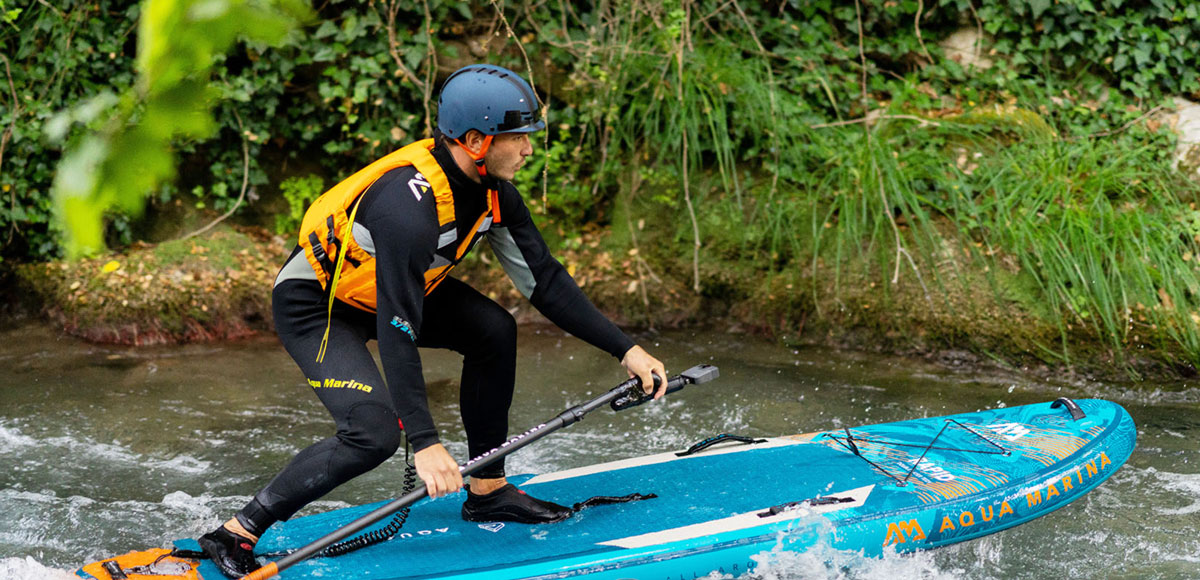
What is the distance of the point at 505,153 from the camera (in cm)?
255

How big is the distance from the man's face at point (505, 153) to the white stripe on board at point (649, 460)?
1139 millimetres

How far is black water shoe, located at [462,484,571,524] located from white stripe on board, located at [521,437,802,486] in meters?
0.25

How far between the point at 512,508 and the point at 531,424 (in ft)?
4.97

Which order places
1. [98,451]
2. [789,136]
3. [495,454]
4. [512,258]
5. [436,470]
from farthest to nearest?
[789,136], [98,451], [512,258], [495,454], [436,470]

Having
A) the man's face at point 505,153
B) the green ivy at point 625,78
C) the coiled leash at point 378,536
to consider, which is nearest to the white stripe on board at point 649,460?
the coiled leash at point 378,536

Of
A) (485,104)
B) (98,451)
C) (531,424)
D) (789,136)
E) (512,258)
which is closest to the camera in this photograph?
(485,104)

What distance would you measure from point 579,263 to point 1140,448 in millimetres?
3139

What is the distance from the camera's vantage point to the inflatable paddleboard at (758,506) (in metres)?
2.65

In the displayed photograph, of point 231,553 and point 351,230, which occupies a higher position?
point 351,230

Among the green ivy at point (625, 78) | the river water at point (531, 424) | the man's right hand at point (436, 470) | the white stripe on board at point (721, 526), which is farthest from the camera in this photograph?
the green ivy at point (625, 78)

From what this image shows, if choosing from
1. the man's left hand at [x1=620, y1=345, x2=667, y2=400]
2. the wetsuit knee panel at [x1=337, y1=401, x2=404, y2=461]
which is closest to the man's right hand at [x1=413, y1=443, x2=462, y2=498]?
the wetsuit knee panel at [x1=337, y1=401, x2=404, y2=461]

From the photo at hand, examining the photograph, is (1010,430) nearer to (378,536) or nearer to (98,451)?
(378,536)

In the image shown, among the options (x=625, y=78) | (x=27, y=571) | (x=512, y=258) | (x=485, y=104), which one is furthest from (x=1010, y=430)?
Answer: (x=27, y=571)

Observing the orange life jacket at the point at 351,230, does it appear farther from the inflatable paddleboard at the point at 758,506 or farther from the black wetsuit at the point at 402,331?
the inflatable paddleboard at the point at 758,506
